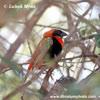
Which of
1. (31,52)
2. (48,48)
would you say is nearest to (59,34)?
(48,48)

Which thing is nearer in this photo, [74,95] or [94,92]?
[94,92]

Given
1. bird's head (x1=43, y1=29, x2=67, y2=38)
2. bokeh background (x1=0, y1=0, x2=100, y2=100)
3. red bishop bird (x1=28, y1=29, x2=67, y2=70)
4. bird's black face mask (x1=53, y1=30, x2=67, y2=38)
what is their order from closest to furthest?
bokeh background (x1=0, y1=0, x2=100, y2=100) < red bishop bird (x1=28, y1=29, x2=67, y2=70) < bird's head (x1=43, y1=29, x2=67, y2=38) < bird's black face mask (x1=53, y1=30, x2=67, y2=38)

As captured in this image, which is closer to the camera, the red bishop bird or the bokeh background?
the bokeh background

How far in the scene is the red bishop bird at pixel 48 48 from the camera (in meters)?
3.90

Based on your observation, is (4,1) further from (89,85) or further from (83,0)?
(83,0)

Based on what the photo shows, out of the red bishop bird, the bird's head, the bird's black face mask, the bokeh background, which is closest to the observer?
the bokeh background

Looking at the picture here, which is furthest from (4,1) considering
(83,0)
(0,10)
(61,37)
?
(61,37)

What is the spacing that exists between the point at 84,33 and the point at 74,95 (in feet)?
6.51

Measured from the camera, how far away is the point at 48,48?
429 centimetres

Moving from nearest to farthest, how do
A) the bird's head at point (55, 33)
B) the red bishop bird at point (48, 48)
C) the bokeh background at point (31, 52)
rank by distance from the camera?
the bokeh background at point (31, 52) < the red bishop bird at point (48, 48) < the bird's head at point (55, 33)

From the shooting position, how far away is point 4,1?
2.78 m

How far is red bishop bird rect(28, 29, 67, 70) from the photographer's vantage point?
12.8 feet

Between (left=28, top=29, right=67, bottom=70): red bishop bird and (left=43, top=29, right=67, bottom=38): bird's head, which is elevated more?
(left=43, top=29, right=67, bottom=38): bird's head

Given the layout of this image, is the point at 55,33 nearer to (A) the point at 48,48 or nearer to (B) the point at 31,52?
(A) the point at 48,48
